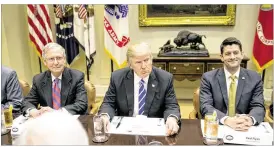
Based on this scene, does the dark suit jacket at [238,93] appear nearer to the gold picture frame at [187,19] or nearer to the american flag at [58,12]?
the gold picture frame at [187,19]

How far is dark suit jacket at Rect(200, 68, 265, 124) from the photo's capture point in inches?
76.7

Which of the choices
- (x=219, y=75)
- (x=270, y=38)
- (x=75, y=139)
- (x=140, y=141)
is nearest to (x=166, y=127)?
(x=140, y=141)

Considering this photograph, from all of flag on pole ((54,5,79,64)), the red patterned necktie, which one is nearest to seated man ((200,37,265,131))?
the red patterned necktie

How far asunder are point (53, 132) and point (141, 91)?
126 cm

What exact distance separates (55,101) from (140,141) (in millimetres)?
956

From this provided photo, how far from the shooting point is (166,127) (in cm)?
158

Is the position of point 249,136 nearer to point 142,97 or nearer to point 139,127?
point 139,127

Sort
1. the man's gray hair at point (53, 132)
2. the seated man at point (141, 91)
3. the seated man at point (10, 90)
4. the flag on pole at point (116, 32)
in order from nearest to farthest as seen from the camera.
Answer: the man's gray hair at point (53, 132)
the seated man at point (141, 91)
the seated man at point (10, 90)
the flag on pole at point (116, 32)

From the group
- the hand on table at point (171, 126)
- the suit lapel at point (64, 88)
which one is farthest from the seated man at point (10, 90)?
the hand on table at point (171, 126)

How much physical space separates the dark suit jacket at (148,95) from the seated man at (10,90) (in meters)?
0.66

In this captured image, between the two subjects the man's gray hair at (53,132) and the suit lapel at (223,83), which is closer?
the man's gray hair at (53,132)

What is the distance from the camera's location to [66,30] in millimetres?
4113

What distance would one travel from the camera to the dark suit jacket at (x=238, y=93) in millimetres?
1949
